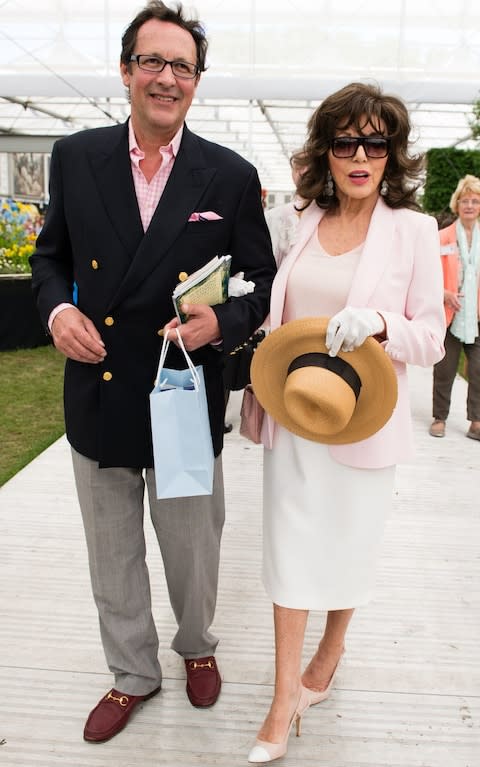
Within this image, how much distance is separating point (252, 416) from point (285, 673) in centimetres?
82

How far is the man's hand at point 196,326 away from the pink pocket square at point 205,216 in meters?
0.27

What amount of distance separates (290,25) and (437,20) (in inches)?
113

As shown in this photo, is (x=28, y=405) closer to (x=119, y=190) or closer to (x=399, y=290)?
(x=119, y=190)

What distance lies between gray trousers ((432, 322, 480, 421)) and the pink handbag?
3794mm

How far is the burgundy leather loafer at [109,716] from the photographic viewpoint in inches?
89.2

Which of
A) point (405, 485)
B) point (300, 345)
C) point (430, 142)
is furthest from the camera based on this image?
point (430, 142)

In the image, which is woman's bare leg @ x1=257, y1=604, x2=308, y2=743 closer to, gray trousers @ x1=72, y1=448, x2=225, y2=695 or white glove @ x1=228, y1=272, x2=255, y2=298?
gray trousers @ x1=72, y1=448, x2=225, y2=695

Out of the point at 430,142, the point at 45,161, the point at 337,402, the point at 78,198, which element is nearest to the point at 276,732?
the point at 337,402

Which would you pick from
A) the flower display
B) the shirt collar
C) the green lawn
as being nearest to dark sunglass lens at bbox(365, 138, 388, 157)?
the shirt collar

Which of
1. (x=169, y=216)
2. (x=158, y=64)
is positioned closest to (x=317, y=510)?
(x=169, y=216)

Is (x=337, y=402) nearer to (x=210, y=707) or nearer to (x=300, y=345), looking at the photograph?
(x=300, y=345)

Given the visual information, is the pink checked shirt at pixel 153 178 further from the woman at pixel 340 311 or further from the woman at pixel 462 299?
the woman at pixel 462 299

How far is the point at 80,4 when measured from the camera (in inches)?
552

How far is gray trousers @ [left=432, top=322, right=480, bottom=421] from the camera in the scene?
5.79 m
